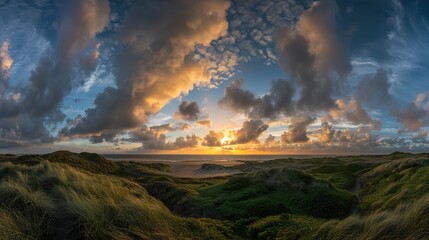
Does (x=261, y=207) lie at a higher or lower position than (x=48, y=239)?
lower

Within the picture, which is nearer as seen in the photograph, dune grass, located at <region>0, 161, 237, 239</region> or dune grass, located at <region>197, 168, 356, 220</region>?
dune grass, located at <region>0, 161, 237, 239</region>

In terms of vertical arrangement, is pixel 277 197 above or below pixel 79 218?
below

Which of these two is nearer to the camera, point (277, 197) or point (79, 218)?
point (79, 218)

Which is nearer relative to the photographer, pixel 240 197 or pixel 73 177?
pixel 73 177

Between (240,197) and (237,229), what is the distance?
1199 cm

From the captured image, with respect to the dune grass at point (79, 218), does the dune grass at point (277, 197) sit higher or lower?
lower

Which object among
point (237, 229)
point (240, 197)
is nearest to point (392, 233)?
point (237, 229)

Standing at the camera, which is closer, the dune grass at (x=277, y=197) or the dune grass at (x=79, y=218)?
the dune grass at (x=79, y=218)

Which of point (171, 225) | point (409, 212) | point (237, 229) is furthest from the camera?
point (237, 229)

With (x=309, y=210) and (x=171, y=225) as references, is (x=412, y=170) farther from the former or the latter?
(x=171, y=225)

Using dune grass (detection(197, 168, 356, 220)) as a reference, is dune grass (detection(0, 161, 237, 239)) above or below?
above

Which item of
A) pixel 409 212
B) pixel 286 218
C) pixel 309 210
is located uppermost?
pixel 409 212

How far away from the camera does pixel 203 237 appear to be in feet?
39.2

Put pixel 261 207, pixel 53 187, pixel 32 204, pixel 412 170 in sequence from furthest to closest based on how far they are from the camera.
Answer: pixel 412 170, pixel 261 207, pixel 53 187, pixel 32 204
